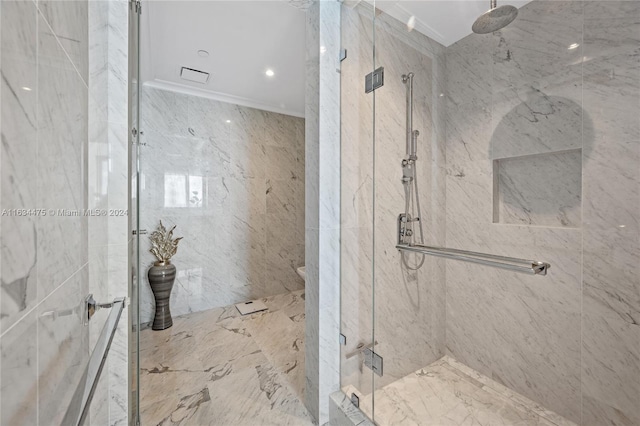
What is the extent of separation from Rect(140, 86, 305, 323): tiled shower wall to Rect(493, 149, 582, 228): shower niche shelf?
2.38 m

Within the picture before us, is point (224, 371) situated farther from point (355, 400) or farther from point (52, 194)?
point (52, 194)

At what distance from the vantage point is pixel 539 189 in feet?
4.15

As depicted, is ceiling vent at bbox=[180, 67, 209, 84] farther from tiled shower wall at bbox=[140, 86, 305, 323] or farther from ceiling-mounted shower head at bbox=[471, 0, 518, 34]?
ceiling-mounted shower head at bbox=[471, 0, 518, 34]

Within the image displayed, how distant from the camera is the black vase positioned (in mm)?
2332

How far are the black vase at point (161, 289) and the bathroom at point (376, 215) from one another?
0.30 meters

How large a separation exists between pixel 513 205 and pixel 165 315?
9.41 ft

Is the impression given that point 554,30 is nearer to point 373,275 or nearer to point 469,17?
point 469,17

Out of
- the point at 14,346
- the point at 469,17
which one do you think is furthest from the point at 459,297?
the point at 14,346

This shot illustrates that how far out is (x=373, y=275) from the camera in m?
1.41

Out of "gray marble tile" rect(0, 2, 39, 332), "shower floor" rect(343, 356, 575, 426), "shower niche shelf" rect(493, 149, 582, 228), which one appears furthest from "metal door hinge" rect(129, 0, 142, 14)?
"shower floor" rect(343, 356, 575, 426)

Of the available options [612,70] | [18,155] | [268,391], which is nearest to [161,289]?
[268,391]

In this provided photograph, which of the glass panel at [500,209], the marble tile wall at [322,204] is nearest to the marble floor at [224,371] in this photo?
the marble tile wall at [322,204]

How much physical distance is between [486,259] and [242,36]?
2.13 m

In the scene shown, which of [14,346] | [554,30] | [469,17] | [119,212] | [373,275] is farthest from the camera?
[373,275]
